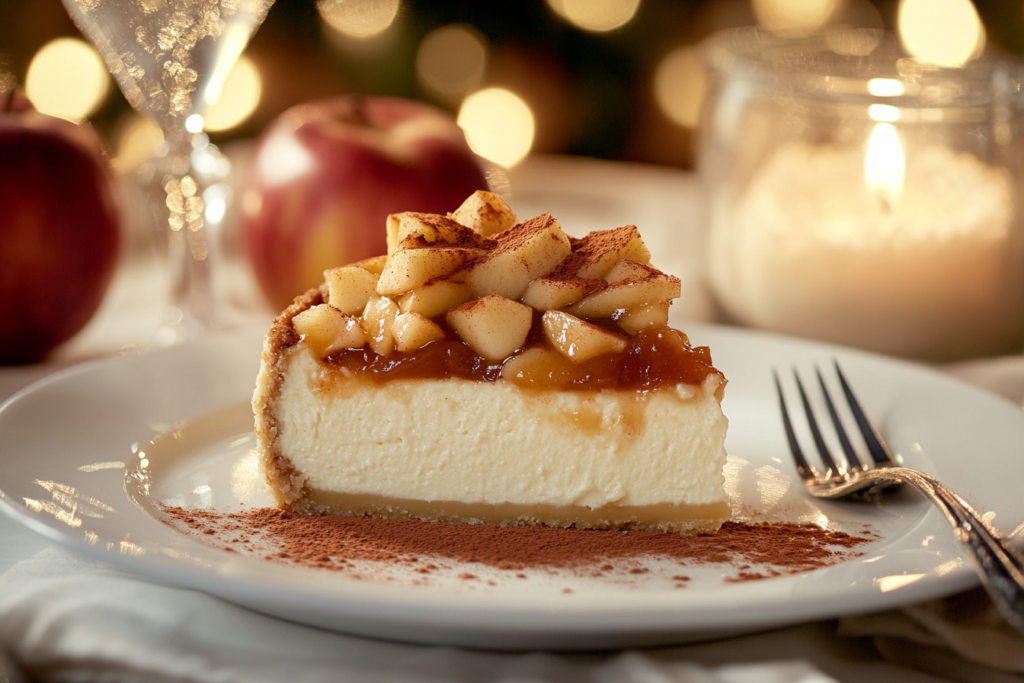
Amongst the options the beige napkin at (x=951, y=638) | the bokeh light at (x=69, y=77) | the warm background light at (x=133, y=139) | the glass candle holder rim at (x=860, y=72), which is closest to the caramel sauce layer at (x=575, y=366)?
the beige napkin at (x=951, y=638)

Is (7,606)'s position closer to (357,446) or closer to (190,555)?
(190,555)

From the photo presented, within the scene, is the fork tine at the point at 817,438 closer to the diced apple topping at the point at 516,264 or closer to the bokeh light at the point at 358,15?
the diced apple topping at the point at 516,264

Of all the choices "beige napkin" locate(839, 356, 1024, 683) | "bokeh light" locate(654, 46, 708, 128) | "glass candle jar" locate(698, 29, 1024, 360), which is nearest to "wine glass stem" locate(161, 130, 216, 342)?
"glass candle jar" locate(698, 29, 1024, 360)

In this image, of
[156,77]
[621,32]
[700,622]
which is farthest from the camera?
[621,32]

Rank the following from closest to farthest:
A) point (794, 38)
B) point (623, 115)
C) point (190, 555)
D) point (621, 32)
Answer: point (190, 555), point (794, 38), point (621, 32), point (623, 115)

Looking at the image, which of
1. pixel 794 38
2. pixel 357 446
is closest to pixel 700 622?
pixel 357 446
